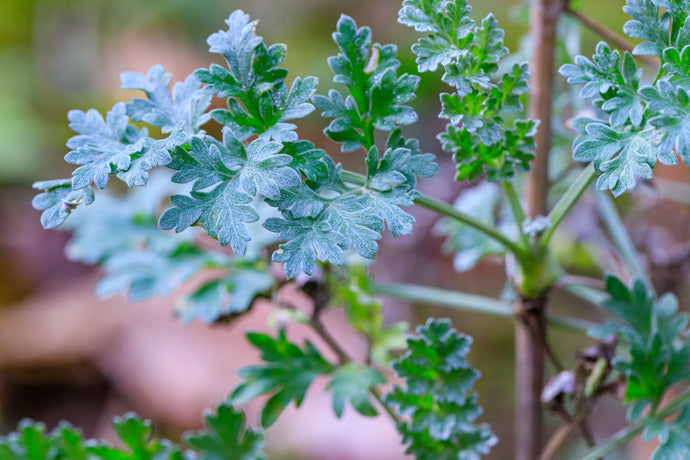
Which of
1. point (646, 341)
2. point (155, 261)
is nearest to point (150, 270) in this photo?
point (155, 261)

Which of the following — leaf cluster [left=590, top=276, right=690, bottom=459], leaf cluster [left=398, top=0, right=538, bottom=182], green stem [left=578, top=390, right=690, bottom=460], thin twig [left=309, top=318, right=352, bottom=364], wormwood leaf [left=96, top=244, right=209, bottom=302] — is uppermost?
wormwood leaf [left=96, top=244, right=209, bottom=302]

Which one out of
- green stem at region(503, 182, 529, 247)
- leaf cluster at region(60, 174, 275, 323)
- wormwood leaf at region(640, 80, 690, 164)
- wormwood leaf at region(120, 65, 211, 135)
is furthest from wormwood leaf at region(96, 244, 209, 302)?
wormwood leaf at region(640, 80, 690, 164)

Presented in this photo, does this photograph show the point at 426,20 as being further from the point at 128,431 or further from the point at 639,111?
the point at 128,431

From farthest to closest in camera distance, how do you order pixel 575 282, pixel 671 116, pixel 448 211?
1. pixel 575 282
2. pixel 448 211
3. pixel 671 116

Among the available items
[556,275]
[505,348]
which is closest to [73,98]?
[505,348]

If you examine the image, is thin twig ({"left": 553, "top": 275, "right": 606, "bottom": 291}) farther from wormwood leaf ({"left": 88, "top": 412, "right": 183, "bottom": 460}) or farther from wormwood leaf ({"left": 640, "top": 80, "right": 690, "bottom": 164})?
wormwood leaf ({"left": 88, "top": 412, "right": 183, "bottom": 460})

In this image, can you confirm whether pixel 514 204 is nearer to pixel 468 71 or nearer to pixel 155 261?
pixel 468 71

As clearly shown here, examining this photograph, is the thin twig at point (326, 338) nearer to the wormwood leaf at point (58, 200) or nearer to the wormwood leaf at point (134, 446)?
the wormwood leaf at point (134, 446)
